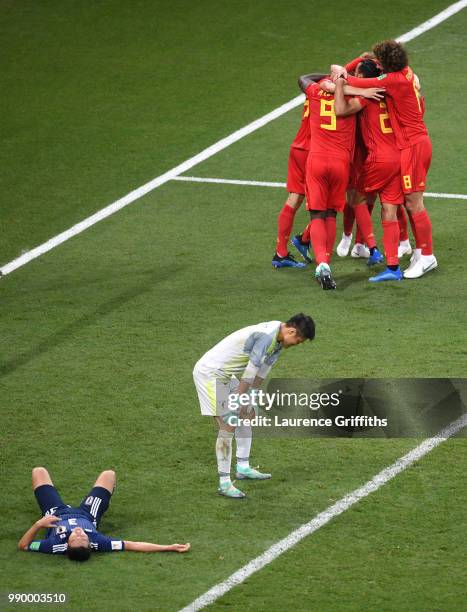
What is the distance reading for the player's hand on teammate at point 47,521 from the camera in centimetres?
879

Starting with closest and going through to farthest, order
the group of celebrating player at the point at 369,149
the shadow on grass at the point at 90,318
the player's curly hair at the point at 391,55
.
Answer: the shadow on grass at the point at 90,318 → the player's curly hair at the point at 391,55 → the group of celebrating player at the point at 369,149

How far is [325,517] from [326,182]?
4.64 metres

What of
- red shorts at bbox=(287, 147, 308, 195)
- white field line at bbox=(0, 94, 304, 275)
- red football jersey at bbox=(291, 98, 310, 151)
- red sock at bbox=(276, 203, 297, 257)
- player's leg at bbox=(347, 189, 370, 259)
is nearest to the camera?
red football jersey at bbox=(291, 98, 310, 151)

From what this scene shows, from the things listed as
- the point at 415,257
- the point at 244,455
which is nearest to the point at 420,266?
the point at 415,257

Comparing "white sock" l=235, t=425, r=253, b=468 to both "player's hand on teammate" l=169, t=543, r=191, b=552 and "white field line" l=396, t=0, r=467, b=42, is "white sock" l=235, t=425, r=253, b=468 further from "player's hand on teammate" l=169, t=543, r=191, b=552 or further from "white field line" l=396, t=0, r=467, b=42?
"white field line" l=396, t=0, r=467, b=42

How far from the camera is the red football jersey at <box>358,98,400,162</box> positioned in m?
13.0

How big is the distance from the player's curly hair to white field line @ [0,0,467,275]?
4.01 m

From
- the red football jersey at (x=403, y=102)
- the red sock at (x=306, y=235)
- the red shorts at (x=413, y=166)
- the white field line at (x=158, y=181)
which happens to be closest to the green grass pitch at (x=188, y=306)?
the white field line at (x=158, y=181)

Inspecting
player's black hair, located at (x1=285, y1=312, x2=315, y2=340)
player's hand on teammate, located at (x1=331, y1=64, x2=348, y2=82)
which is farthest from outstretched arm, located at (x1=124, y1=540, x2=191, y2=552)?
player's hand on teammate, located at (x1=331, y1=64, x2=348, y2=82)

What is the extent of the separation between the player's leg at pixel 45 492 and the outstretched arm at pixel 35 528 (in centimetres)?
18

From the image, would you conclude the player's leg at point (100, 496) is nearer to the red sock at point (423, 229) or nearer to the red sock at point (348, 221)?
the red sock at point (423, 229)

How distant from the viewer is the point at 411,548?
8.81 metres

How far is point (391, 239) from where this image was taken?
515 inches

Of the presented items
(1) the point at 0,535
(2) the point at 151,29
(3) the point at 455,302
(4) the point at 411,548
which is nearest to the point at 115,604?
(1) the point at 0,535
